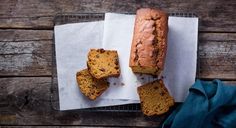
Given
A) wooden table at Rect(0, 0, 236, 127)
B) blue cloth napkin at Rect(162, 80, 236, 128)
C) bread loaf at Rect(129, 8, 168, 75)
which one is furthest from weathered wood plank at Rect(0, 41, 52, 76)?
blue cloth napkin at Rect(162, 80, 236, 128)

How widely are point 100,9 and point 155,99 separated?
0.34 metres

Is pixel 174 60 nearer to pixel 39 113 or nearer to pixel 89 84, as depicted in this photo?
pixel 89 84

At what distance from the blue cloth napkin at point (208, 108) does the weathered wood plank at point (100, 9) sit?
0.67 feet

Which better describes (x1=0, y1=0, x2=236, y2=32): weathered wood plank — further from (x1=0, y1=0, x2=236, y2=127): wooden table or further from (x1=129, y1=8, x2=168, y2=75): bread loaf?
(x1=129, y1=8, x2=168, y2=75): bread loaf

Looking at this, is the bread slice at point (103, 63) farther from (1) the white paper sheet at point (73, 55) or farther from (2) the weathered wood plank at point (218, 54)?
(2) the weathered wood plank at point (218, 54)

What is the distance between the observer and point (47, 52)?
1.56 m

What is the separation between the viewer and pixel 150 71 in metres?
1.47

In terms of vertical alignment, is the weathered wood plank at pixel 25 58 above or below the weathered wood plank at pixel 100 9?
below

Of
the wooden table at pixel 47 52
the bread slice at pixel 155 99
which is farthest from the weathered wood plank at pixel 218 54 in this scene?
the bread slice at pixel 155 99

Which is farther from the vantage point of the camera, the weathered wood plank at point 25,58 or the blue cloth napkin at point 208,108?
the weathered wood plank at point 25,58

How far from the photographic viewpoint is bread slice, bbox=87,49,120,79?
A: 1.47 m

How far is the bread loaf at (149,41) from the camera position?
4.68ft

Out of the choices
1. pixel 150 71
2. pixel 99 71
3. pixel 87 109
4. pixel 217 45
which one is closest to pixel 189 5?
pixel 217 45

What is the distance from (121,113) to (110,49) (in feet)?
0.69
